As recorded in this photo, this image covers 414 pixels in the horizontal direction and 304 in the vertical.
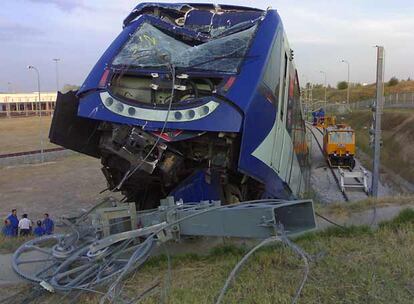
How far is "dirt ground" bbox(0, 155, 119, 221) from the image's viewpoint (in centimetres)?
2536

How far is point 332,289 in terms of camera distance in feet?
13.9

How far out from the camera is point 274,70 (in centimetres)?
753

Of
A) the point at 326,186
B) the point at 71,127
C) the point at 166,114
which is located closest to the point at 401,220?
the point at 166,114

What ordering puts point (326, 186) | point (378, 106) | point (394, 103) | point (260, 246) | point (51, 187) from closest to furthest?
point (260, 246) < point (378, 106) < point (51, 187) < point (326, 186) < point (394, 103)

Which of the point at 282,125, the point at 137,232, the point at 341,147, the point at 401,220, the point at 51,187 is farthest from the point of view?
the point at 341,147

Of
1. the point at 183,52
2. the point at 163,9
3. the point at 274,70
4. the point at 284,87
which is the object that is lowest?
the point at 284,87

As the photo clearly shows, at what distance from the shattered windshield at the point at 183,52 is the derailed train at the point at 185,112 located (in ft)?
0.04

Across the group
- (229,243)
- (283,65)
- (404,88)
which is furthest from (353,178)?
(404,88)

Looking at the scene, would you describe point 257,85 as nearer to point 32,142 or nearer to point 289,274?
point 289,274

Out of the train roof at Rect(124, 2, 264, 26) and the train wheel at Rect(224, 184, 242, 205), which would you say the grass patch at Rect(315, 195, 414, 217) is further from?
the train roof at Rect(124, 2, 264, 26)

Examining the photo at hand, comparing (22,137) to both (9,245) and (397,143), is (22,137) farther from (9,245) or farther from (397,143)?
(9,245)

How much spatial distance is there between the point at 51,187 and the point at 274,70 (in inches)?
1068

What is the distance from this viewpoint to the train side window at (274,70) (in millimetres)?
7128

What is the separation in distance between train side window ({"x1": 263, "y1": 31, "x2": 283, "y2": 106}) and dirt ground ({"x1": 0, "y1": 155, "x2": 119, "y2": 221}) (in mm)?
14288
